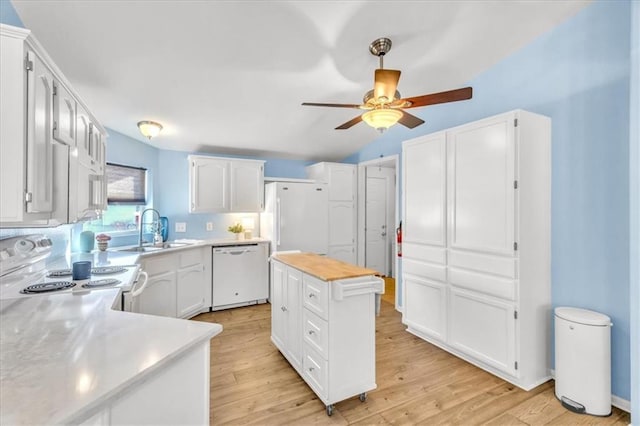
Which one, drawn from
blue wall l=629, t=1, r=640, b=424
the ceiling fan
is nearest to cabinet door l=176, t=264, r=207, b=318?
the ceiling fan

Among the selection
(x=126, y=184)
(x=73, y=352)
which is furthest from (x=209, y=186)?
(x=73, y=352)

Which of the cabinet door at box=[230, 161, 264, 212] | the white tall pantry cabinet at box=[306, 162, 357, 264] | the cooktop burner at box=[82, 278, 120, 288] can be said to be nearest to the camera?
the cooktop burner at box=[82, 278, 120, 288]

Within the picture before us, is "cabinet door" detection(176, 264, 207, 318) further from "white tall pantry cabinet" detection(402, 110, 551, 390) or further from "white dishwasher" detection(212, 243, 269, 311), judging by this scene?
"white tall pantry cabinet" detection(402, 110, 551, 390)

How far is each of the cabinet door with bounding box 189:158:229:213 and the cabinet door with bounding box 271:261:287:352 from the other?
Result: 1727mm

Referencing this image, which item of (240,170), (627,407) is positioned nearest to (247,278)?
(240,170)

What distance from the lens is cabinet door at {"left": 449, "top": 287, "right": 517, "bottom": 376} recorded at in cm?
227

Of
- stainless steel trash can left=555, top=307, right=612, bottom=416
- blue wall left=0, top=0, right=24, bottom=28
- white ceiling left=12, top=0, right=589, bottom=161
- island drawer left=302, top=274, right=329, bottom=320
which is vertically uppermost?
white ceiling left=12, top=0, right=589, bottom=161

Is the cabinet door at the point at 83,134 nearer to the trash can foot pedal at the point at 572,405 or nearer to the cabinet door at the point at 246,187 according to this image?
the cabinet door at the point at 246,187

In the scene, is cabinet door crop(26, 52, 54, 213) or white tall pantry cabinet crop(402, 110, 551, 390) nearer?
cabinet door crop(26, 52, 54, 213)

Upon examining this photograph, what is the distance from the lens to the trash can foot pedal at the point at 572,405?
1964 millimetres

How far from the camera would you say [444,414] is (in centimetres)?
195

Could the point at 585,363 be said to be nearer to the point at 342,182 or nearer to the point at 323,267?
the point at 323,267

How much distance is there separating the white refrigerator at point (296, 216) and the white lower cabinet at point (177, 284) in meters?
0.97

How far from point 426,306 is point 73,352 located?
9.38ft
